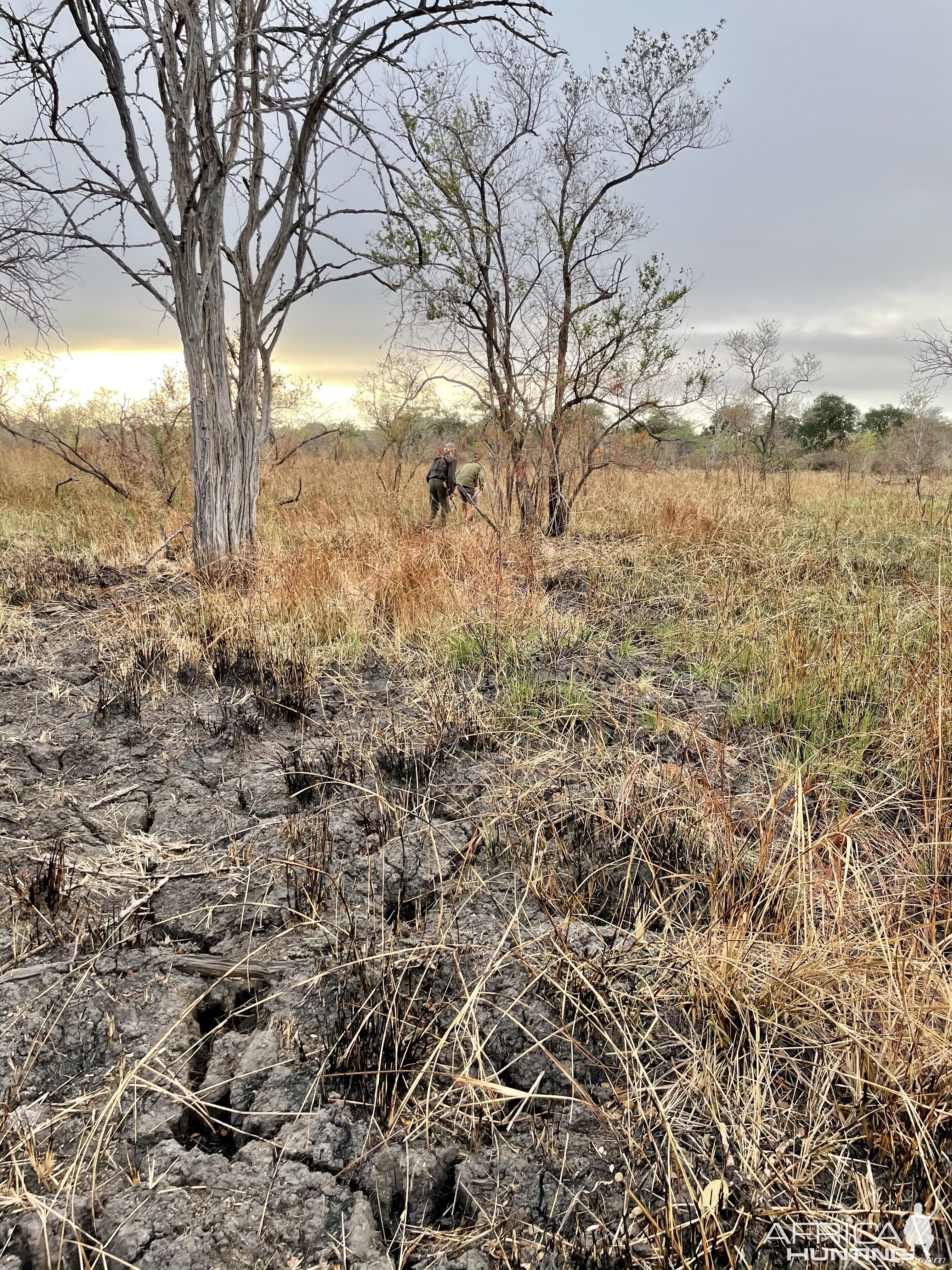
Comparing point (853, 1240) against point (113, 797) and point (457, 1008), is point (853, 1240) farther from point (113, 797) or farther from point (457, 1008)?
point (113, 797)

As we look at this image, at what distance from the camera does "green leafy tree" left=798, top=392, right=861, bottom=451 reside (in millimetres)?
37250

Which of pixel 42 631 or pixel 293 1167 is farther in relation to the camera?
pixel 42 631

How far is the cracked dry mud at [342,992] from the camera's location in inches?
46.3

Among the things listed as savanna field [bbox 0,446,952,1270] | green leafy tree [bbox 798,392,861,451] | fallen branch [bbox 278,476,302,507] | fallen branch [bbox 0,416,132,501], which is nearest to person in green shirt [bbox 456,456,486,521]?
fallen branch [bbox 278,476,302,507]

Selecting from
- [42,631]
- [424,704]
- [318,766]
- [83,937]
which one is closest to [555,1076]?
[83,937]

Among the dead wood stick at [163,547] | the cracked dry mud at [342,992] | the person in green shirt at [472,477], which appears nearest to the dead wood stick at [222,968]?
the cracked dry mud at [342,992]

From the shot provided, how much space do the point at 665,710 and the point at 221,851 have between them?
7.22 ft

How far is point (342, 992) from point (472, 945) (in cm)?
36

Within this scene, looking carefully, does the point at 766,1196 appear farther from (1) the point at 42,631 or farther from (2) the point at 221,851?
(1) the point at 42,631

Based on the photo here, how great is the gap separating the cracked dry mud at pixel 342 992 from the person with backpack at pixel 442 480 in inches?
291

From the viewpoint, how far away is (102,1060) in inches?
57.7

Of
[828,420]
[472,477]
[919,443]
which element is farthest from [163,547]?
[828,420]

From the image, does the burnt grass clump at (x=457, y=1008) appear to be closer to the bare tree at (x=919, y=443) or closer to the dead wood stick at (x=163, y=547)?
the dead wood stick at (x=163, y=547)

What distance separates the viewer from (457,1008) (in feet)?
5.28
